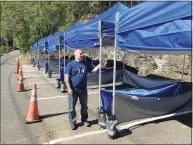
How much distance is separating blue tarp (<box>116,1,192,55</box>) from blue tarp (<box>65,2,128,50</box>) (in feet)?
2.23

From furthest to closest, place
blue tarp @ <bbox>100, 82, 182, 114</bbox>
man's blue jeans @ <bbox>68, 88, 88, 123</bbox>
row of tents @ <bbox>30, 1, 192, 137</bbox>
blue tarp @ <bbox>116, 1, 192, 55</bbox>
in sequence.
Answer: blue tarp @ <bbox>100, 82, 182, 114</bbox>, man's blue jeans @ <bbox>68, 88, 88, 123</bbox>, row of tents @ <bbox>30, 1, 192, 137</bbox>, blue tarp @ <bbox>116, 1, 192, 55</bbox>

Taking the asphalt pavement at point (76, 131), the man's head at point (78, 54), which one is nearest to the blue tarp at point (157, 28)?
the man's head at point (78, 54)

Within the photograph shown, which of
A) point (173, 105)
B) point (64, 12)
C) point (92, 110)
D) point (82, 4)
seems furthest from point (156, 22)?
point (64, 12)

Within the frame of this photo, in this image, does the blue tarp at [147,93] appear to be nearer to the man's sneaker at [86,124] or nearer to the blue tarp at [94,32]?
the man's sneaker at [86,124]

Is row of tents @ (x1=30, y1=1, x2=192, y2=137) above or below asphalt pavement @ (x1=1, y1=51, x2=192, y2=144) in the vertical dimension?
above

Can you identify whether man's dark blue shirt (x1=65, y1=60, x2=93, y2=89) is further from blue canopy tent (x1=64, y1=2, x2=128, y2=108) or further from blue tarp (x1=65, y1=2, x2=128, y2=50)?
blue tarp (x1=65, y1=2, x2=128, y2=50)

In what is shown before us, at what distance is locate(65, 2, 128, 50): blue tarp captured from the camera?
697cm

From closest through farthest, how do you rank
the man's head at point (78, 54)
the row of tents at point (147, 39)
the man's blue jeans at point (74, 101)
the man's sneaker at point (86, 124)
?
the row of tents at point (147, 39), the man's head at point (78, 54), the man's blue jeans at point (74, 101), the man's sneaker at point (86, 124)

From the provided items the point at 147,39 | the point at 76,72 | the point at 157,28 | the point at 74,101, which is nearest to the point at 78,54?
the point at 76,72

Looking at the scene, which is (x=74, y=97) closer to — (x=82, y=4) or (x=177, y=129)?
(x=177, y=129)

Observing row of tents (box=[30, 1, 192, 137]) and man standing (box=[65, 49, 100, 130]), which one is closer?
row of tents (box=[30, 1, 192, 137])

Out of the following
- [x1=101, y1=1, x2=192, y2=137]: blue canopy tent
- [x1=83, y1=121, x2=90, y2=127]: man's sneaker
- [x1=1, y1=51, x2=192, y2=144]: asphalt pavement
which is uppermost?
[x1=101, y1=1, x2=192, y2=137]: blue canopy tent

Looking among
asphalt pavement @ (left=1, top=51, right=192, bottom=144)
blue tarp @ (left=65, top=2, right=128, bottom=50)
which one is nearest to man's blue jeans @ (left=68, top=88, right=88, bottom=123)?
asphalt pavement @ (left=1, top=51, right=192, bottom=144)

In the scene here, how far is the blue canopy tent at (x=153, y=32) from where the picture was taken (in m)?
4.64
